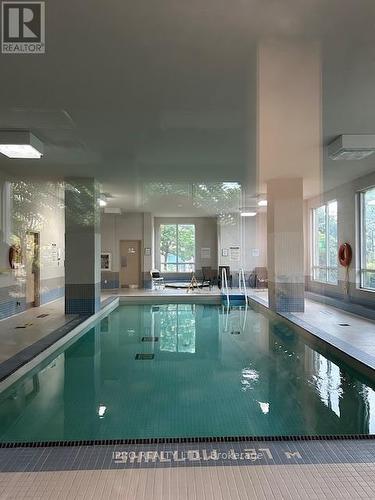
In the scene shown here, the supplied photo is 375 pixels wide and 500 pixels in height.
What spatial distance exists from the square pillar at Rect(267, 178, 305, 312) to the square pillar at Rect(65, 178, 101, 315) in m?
3.37

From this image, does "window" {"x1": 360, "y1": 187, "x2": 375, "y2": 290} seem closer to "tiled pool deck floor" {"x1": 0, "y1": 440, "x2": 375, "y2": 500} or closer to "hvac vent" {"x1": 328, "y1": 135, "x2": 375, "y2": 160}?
"hvac vent" {"x1": 328, "y1": 135, "x2": 375, "y2": 160}

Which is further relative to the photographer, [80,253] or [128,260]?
[128,260]

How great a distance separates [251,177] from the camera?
6.95 metres

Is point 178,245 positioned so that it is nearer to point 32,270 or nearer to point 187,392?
point 32,270

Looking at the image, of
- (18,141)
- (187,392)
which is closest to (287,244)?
(187,392)

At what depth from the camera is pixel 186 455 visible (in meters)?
2.15

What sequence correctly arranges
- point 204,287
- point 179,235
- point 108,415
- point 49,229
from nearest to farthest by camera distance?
point 108,415, point 49,229, point 204,287, point 179,235

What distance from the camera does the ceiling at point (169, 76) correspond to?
2215 mm

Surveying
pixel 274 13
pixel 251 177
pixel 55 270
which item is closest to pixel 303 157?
pixel 251 177

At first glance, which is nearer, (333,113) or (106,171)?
(333,113)

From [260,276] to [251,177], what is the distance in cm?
585

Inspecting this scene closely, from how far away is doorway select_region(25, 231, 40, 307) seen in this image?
768 centimetres

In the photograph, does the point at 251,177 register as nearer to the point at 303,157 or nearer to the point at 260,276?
the point at 303,157

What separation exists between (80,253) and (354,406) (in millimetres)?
5341
